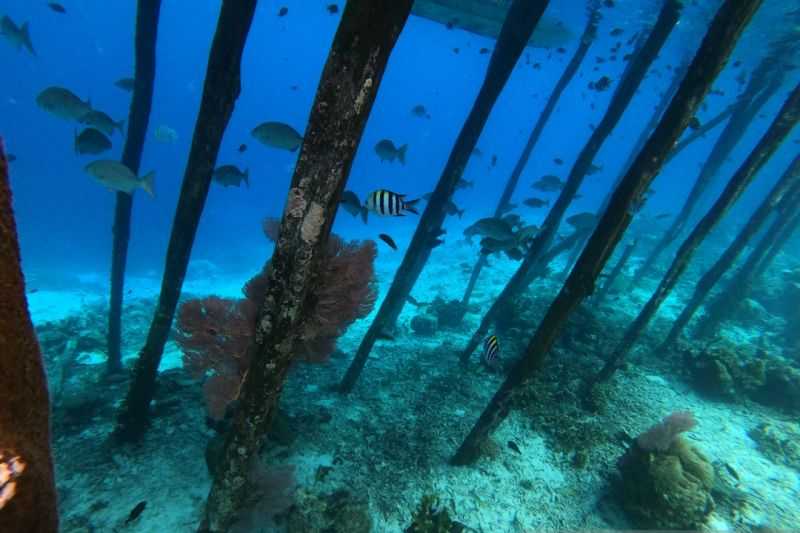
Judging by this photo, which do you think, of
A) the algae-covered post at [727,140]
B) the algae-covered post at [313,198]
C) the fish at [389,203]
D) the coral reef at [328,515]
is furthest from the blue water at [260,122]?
the algae-covered post at [313,198]

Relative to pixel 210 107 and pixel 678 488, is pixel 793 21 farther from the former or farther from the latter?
pixel 210 107

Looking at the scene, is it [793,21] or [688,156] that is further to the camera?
[688,156]

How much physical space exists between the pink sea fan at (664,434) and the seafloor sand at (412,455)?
0.71 meters

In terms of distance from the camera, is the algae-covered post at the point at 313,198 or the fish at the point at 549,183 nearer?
the algae-covered post at the point at 313,198

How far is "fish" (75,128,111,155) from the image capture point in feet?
20.3

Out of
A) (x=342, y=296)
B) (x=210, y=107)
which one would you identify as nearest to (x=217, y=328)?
(x=342, y=296)

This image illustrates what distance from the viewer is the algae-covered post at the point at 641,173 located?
3525mm

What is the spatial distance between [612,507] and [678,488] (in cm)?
83

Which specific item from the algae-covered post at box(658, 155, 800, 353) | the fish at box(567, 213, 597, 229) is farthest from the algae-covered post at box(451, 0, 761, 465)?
the fish at box(567, 213, 597, 229)

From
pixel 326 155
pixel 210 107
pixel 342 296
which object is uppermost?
pixel 210 107

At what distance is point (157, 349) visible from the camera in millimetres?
4844

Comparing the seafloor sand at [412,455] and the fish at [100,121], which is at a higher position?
the fish at [100,121]

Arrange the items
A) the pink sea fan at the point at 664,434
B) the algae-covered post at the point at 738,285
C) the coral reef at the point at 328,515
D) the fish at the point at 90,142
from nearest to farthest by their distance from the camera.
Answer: the coral reef at the point at 328,515 → the pink sea fan at the point at 664,434 → the fish at the point at 90,142 → the algae-covered post at the point at 738,285

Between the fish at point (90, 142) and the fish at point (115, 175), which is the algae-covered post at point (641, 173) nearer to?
the fish at point (115, 175)
